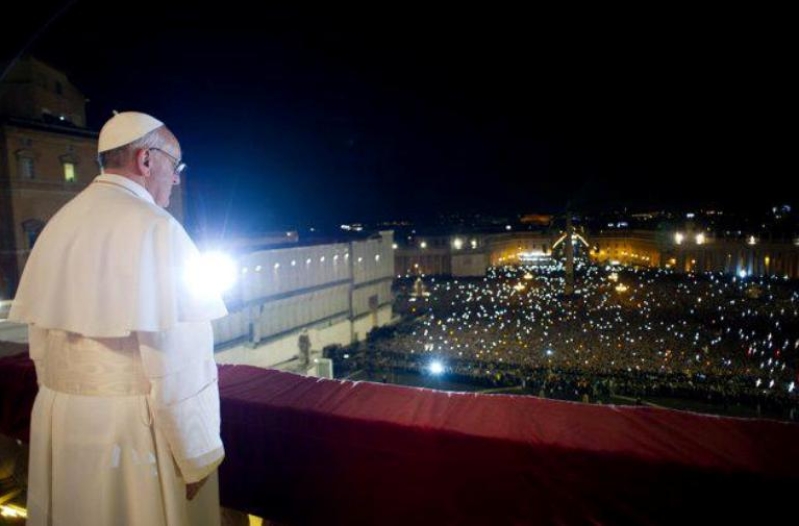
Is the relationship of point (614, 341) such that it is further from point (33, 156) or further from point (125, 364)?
point (33, 156)

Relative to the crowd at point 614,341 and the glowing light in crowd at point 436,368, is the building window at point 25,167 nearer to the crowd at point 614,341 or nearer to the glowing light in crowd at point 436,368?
the crowd at point 614,341

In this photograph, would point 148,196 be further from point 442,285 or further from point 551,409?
point 442,285

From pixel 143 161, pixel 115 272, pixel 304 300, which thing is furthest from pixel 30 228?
pixel 115 272

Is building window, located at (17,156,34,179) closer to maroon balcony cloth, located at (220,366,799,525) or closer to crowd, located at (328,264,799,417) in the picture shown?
crowd, located at (328,264,799,417)

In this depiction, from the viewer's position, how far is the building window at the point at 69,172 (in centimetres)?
2459

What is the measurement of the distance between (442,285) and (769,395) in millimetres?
41022

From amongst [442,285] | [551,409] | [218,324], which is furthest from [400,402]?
[442,285]

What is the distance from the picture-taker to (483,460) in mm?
2055

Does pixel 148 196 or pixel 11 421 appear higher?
pixel 148 196

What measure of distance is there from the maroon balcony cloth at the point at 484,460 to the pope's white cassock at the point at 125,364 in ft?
2.28

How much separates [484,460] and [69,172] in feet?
94.5

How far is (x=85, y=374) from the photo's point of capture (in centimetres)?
Answer: 177

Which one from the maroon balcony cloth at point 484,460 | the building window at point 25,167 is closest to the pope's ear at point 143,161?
the maroon balcony cloth at point 484,460

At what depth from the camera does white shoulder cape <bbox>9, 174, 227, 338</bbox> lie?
169 cm
